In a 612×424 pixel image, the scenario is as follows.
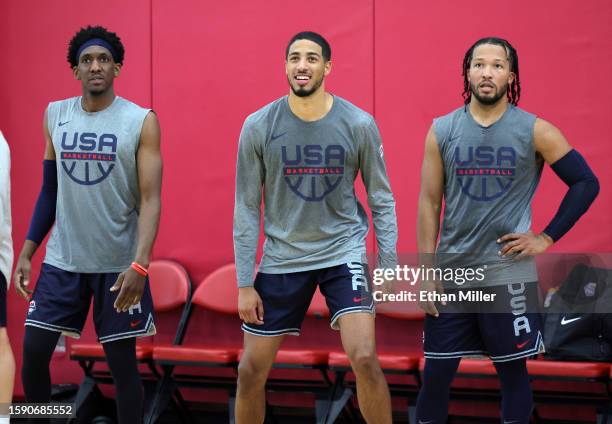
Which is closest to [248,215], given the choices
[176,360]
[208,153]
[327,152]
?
[327,152]

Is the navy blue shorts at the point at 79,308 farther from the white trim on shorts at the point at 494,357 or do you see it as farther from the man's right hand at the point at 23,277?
the white trim on shorts at the point at 494,357

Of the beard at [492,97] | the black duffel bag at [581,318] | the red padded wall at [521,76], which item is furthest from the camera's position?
the red padded wall at [521,76]

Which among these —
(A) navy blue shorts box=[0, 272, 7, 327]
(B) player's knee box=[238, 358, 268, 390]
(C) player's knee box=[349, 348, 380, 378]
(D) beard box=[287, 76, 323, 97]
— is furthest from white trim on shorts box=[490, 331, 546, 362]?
(A) navy blue shorts box=[0, 272, 7, 327]

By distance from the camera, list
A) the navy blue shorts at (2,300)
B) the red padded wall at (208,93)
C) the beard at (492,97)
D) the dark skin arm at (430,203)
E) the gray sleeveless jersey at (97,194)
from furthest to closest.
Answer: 1. the red padded wall at (208,93)
2. the gray sleeveless jersey at (97,194)
3. the dark skin arm at (430,203)
4. the beard at (492,97)
5. the navy blue shorts at (2,300)

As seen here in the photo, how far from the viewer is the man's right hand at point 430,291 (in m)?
4.71

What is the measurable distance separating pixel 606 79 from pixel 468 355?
2.31 meters

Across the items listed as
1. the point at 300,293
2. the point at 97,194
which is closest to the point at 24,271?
the point at 97,194

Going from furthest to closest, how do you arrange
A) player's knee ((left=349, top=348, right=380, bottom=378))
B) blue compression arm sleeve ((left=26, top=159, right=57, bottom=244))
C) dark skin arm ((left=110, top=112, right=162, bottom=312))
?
1. blue compression arm sleeve ((left=26, top=159, right=57, bottom=244))
2. dark skin arm ((left=110, top=112, right=162, bottom=312))
3. player's knee ((left=349, top=348, right=380, bottom=378))

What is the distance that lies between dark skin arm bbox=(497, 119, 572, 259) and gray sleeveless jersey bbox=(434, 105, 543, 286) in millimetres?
33

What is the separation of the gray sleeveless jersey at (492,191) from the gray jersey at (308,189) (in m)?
0.30

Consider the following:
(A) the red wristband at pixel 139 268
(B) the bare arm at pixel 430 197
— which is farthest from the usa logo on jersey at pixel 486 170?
(A) the red wristband at pixel 139 268

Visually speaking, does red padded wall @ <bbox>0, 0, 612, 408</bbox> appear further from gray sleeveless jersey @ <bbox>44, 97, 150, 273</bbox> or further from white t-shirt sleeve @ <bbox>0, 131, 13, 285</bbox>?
white t-shirt sleeve @ <bbox>0, 131, 13, 285</bbox>

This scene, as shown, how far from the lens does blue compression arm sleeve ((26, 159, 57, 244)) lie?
5215 millimetres

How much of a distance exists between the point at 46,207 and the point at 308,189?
4.48 feet
